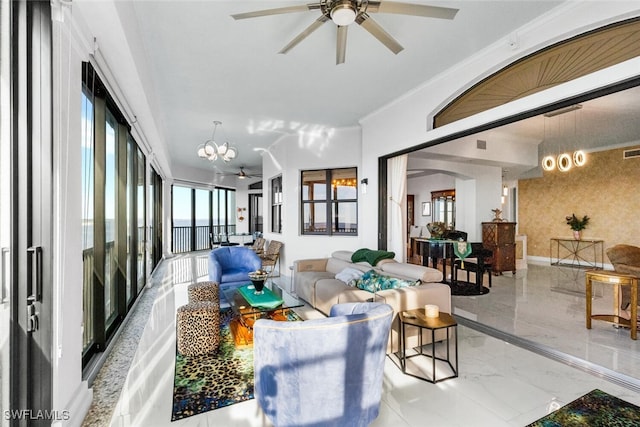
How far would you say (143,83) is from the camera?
296cm

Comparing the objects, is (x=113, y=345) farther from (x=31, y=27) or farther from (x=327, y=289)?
(x=31, y=27)

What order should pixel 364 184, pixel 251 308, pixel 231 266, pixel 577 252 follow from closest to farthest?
pixel 251 308 < pixel 231 266 < pixel 364 184 < pixel 577 252

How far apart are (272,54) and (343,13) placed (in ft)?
4.78

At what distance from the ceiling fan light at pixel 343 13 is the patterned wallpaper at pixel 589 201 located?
8.94 m

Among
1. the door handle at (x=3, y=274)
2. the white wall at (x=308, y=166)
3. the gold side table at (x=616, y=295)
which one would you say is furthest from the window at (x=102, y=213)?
the gold side table at (x=616, y=295)

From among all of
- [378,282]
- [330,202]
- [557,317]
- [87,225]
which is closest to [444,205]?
[330,202]

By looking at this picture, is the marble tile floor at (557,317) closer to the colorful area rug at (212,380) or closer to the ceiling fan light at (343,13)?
the colorful area rug at (212,380)

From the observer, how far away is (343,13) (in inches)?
83.6

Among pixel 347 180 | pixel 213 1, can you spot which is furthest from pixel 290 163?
pixel 213 1

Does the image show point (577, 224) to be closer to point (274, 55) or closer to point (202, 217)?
point (274, 55)

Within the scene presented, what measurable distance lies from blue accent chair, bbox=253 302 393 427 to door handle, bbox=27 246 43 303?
111 cm

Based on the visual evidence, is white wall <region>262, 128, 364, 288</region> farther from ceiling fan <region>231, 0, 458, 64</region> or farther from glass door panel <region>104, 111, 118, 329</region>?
glass door panel <region>104, 111, 118, 329</region>

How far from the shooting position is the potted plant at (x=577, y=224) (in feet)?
25.7

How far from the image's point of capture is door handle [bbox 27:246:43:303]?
4.64 feet
